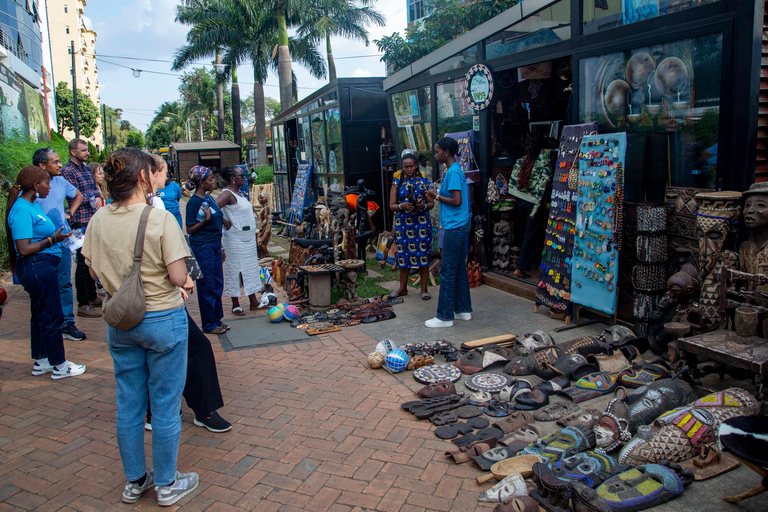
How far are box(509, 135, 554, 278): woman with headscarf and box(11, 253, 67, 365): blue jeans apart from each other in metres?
5.44

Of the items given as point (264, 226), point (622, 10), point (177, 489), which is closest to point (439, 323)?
point (177, 489)

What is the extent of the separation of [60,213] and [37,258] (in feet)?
3.91

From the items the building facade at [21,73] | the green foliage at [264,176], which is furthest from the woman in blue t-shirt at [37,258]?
the green foliage at [264,176]

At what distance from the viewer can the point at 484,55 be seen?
7234mm

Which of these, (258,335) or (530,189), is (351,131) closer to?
(530,189)

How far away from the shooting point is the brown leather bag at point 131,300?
261 centimetres

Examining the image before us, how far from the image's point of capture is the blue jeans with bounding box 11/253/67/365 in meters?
4.61

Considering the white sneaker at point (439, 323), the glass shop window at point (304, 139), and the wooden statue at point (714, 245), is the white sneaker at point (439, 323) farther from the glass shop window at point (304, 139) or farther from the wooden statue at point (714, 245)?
the glass shop window at point (304, 139)

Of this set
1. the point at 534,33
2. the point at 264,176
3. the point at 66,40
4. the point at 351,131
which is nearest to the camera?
the point at 534,33

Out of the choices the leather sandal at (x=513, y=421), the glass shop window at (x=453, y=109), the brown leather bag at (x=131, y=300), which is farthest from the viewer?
the glass shop window at (x=453, y=109)

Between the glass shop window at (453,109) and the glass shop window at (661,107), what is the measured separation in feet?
7.85

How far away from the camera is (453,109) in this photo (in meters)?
8.13

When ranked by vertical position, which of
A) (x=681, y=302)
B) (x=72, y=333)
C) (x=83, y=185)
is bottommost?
(x=72, y=333)

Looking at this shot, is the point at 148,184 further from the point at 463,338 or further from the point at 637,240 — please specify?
the point at 637,240
